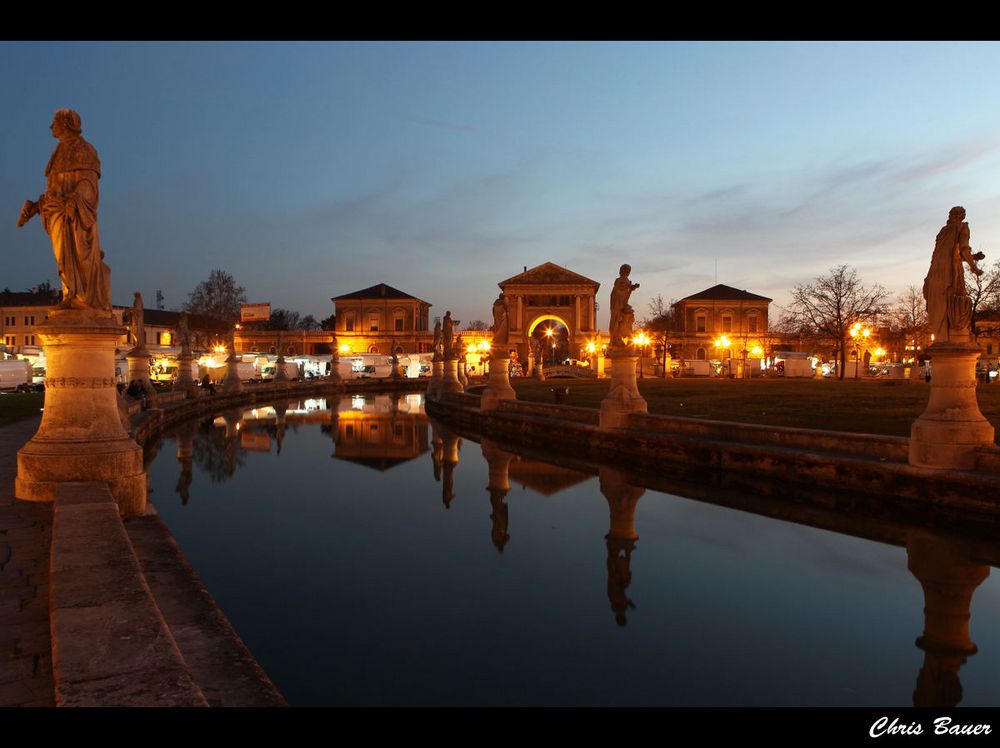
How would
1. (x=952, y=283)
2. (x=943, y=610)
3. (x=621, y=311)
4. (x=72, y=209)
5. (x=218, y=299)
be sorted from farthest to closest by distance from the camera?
(x=218, y=299) → (x=621, y=311) → (x=952, y=283) → (x=72, y=209) → (x=943, y=610)

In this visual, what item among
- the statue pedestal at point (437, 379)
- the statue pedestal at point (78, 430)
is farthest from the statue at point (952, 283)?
the statue pedestal at point (437, 379)

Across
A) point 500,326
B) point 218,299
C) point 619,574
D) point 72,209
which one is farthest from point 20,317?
point 619,574

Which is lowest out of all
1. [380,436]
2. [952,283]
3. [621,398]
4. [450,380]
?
[380,436]

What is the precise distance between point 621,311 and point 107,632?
14679 mm

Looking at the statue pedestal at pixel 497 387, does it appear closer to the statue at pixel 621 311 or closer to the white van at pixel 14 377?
the statue at pixel 621 311

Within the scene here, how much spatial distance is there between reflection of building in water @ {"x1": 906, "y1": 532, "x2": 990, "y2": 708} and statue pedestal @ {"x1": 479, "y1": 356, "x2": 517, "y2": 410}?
49.1ft

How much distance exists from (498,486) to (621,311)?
264 inches

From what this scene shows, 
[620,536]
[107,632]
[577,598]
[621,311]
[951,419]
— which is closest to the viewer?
[107,632]

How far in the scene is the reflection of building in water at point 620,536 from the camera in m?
5.89

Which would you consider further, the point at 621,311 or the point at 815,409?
the point at 815,409

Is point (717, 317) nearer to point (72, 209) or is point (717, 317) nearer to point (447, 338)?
point (447, 338)

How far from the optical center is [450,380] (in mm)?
31266

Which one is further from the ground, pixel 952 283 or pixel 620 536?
pixel 952 283
